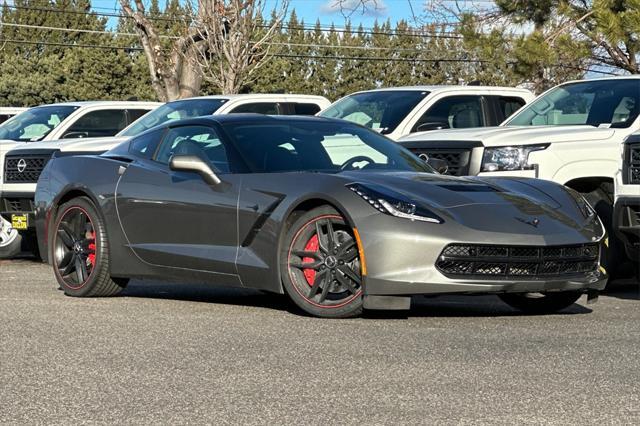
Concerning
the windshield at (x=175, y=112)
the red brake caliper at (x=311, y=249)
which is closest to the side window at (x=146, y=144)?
the red brake caliper at (x=311, y=249)

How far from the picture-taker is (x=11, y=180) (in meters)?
14.5

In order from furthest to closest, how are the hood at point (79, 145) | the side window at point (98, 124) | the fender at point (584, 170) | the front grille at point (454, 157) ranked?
the side window at point (98, 124)
the hood at point (79, 145)
the front grille at point (454, 157)
the fender at point (584, 170)

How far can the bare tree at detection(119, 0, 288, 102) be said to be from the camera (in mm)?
27688

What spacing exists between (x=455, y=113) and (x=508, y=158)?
3511 millimetres

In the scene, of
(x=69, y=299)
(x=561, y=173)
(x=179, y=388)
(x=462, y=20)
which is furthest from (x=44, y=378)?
(x=462, y=20)

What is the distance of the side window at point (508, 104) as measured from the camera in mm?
15461

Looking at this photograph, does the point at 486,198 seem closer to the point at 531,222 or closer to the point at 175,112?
the point at 531,222

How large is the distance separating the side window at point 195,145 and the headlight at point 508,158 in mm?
3090

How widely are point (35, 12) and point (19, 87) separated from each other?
8.46 m

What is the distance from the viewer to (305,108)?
17188 mm

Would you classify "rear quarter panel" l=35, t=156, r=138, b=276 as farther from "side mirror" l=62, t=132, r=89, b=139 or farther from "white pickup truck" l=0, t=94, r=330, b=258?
"side mirror" l=62, t=132, r=89, b=139

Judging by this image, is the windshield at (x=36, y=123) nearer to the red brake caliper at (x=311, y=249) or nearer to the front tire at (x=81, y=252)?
the front tire at (x=81, y=252)

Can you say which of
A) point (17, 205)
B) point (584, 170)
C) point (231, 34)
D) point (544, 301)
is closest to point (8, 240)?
point (17, 205)

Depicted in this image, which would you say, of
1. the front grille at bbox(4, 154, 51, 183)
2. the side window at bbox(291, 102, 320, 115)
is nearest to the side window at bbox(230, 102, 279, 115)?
the side window at bbox(291, 102, 320, 115)
